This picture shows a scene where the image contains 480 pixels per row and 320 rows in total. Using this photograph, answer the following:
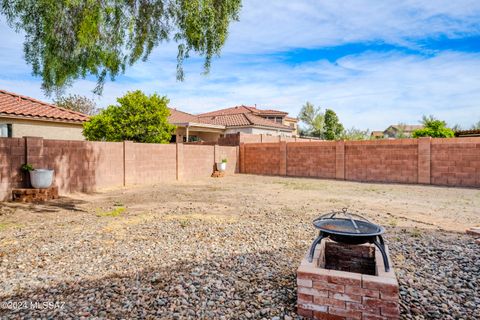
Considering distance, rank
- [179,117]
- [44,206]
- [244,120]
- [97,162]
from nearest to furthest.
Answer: [44,206] → [97,162] → [179,117] → [244,120]

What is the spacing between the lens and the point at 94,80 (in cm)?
670

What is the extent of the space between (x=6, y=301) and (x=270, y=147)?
15.6 meters

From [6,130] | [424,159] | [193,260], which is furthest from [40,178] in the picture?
[424,159]

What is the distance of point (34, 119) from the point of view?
40.7 feet

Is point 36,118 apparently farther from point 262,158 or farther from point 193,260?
point 193,260

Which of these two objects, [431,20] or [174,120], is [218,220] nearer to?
[431,20]

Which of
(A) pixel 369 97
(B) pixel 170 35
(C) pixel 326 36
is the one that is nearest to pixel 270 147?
(C) pixel 326 36

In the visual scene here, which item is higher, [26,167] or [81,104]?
[81,104]

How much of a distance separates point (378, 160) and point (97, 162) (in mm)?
12324

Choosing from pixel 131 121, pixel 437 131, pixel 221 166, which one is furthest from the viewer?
pixel 437 131

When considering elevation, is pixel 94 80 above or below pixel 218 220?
above

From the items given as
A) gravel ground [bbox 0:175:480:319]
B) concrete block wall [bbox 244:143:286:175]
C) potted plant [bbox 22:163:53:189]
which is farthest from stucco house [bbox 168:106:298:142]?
gravel ground [bbox 0:175:480:319]

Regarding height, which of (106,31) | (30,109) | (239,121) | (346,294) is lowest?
(346,294)

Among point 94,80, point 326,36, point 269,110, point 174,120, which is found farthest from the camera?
point 269,110
